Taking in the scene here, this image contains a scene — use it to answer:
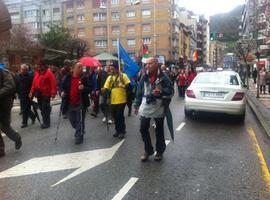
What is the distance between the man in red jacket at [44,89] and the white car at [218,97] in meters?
4.04

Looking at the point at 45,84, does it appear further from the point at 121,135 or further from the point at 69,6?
the point at 69,6

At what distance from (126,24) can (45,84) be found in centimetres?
6256

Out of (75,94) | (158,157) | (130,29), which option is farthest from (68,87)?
(130,29)

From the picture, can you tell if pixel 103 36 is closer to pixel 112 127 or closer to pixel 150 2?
pixel 150 2

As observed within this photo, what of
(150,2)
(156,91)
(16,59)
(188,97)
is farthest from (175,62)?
(156,91)

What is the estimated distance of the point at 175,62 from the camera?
244 feet

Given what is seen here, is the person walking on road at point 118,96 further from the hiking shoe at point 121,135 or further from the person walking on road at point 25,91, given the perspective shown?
the person walking on road at point 25,91

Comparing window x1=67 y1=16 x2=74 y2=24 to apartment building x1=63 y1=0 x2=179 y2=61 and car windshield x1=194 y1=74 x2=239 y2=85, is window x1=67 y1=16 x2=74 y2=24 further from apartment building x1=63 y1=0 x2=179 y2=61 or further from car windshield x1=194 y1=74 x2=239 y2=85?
car windshield x1=194 y1=74 x2=239 y2=85

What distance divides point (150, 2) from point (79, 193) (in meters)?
67.0

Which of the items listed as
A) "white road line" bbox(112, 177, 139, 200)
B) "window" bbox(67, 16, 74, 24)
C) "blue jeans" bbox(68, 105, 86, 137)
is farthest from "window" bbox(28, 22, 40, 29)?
"white road line" bbox(112, 177, 139, 200)

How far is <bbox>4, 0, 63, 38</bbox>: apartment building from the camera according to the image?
79562 mm

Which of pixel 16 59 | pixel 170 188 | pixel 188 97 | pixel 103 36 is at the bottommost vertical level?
pixel 170 188

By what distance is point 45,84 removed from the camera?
34.0 ft

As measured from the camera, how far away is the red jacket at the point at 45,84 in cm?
1031
